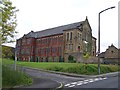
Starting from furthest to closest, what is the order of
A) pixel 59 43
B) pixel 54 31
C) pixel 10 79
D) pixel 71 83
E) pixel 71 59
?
pixel 54 31 → pixel 59 43 → pixel 71 59 → pixel 71 83 → pixel 10 79

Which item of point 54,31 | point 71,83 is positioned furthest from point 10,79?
point 54,31

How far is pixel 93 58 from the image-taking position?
6762 centimetres

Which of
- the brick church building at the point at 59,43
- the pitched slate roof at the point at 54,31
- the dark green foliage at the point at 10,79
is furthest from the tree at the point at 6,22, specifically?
the pitched slate roof at the point at 54,31

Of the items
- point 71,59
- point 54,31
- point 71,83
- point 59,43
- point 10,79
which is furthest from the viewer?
point 54,31

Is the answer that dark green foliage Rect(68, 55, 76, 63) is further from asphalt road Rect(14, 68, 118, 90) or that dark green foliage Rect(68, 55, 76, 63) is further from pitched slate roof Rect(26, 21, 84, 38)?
asphalt road Rect(14, 68, 118, 90)

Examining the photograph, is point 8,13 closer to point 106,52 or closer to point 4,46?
point 4,46

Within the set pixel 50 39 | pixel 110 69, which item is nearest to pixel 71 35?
pixel 50 39

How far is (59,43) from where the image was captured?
3300 inches

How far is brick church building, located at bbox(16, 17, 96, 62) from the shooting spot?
77.9 m

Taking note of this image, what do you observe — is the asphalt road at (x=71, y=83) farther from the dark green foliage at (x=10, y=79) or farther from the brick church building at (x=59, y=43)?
the brick church building at (x=59, y=43)

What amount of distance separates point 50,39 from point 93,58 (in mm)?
25805

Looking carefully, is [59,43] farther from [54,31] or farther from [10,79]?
[10,79]

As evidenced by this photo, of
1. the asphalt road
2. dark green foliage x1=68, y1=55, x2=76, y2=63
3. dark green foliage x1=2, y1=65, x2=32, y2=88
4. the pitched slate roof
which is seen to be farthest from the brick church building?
dark green foliage x1=2, y1=65, x2=32, y2=88

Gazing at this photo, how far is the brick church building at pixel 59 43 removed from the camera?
256 ft
